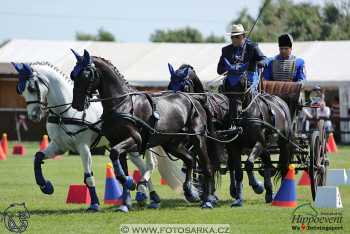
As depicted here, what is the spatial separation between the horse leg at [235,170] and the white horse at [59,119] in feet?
4.07

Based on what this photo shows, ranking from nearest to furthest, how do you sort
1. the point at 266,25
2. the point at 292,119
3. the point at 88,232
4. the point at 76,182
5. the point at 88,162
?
the point at 88,232 < the point at 88,162 < the point at 292,119 < the point at 76,182 < the point at 266,25

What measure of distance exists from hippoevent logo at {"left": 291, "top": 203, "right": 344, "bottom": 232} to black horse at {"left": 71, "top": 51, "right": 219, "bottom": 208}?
1.73 metres

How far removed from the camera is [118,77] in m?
13.4

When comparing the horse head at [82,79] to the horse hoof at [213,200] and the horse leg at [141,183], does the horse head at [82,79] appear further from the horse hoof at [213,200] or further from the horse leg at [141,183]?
the horse hoof at [213,200]

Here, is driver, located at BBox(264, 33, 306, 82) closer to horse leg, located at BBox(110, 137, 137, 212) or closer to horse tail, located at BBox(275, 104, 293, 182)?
horse tail, located at BBox(275, 104, 293, 182)

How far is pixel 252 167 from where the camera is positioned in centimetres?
1381

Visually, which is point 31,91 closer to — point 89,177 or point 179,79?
point 89,177

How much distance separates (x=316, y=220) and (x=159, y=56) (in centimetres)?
2751

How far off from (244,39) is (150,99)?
2.04 meters

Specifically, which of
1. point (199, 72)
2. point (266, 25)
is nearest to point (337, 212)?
point (199, 72)

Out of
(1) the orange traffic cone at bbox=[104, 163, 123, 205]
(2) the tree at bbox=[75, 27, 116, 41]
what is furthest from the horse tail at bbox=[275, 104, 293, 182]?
(2) the tree at bbox=[75, 27, 116, 41]

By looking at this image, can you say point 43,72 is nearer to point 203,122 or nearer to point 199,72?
point 203,122

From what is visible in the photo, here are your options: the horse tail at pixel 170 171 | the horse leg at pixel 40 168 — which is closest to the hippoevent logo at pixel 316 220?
the horse tail at pixel 170 171

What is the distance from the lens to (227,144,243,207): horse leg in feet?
46.1
